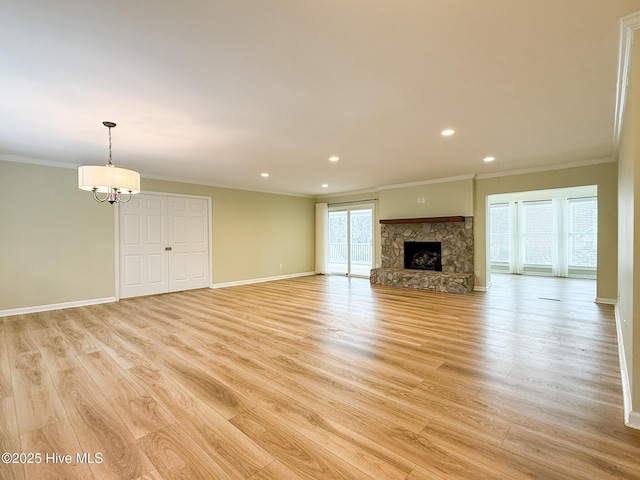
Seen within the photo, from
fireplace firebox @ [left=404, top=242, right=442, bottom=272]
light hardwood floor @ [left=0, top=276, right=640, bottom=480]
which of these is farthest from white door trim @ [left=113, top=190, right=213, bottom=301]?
fireplace firebox @ [left=404, top=242, right=442, bottom=272]

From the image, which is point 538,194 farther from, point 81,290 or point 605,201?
point 81,290

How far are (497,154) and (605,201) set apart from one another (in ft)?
6.94

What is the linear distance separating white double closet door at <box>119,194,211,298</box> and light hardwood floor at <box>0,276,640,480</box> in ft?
5.80

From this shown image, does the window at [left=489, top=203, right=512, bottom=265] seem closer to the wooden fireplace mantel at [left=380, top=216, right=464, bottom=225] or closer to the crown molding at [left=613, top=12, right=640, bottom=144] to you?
the wooden fireplace mantel at [left=380, top=216, right=464, bottom=225]

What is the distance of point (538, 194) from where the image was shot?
334 inches

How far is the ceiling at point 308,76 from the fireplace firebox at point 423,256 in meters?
3.03

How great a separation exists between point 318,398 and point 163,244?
17.8ft

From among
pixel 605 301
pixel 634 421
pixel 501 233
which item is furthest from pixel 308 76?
pixel 501 233

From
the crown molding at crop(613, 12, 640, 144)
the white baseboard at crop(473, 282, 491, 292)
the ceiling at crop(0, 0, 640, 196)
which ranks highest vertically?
the ceiling at crop(0, 0, 640, 196)

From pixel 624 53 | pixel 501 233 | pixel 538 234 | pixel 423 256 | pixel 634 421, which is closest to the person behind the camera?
pixel 634 421

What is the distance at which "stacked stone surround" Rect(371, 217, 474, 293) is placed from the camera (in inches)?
244

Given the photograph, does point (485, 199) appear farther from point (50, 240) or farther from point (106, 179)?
point (50, 240)

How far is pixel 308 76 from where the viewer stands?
2322 millimetres

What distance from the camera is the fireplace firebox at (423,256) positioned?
691 centimetres
